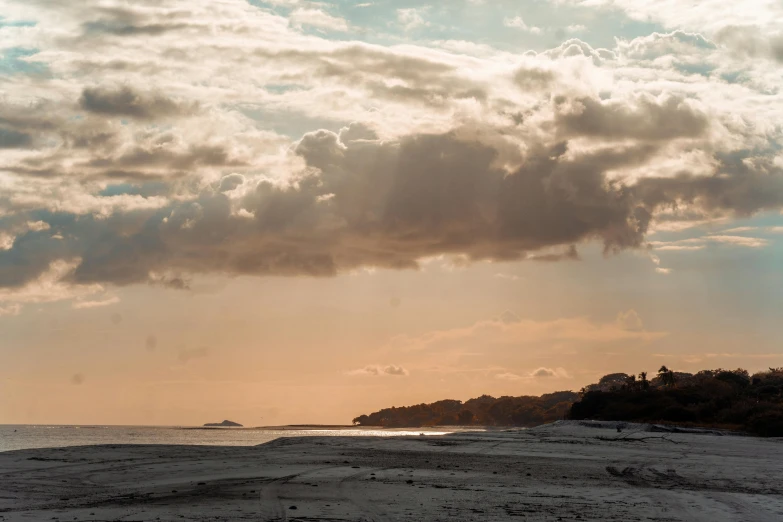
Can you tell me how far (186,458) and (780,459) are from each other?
28.9 metres

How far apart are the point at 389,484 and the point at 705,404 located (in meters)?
71.8

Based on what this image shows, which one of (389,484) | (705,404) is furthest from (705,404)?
(389,484)

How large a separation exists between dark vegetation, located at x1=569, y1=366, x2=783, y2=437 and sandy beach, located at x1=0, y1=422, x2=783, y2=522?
29.6 metres

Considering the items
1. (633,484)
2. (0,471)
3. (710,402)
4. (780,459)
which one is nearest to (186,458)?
(0,471)

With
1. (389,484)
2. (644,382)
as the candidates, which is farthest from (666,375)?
(389,484)

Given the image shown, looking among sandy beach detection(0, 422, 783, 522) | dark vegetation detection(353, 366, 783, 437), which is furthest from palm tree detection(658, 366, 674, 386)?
sandy beach detection(0, 422, 783, 522)

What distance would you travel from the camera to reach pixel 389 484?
27.4 metres

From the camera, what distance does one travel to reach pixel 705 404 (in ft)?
296

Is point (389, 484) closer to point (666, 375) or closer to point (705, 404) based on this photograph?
point (705, 404)

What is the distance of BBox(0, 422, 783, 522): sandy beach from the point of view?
68.9 ft

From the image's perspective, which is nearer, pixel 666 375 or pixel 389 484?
pixel 389 484

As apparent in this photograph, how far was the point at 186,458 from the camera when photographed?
38281 mm

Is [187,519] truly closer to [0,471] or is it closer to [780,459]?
[0,471]

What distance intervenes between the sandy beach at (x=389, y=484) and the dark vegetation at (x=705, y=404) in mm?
29632
